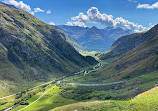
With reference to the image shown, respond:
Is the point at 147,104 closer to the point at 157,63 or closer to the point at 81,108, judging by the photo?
the point at 81,108

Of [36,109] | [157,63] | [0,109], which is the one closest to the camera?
[36,109]

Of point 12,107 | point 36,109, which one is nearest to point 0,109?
point 12,107

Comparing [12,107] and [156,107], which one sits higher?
[156,107]

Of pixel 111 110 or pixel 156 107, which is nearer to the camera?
pixel 156 107

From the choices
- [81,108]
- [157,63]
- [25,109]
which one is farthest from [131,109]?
[157,63]

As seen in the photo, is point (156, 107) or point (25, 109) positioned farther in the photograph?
point (25, 109)

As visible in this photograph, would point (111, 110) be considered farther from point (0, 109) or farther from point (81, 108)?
point (0, 109)

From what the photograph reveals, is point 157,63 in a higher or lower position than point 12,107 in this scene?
higher

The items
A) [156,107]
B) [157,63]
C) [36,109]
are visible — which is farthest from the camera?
[157,63]

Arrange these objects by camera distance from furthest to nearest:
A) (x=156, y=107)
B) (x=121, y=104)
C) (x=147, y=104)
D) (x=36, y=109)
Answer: (x=36, y=109) < (x=121, y=104) < (x=147, y=104) < (x=156, y=107)
